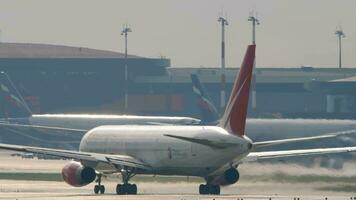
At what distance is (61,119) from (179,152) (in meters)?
80.9

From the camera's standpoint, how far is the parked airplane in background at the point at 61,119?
153625 millimetres

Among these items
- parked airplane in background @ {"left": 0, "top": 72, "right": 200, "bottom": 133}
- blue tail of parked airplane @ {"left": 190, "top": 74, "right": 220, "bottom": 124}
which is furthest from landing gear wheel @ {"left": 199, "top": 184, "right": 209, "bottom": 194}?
blue tail of parked airplane @ {"left": 190, "top": 74, "right": 220, "bottom": 124}

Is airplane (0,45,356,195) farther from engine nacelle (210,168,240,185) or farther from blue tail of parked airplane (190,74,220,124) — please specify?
blue tail of parked airplane (190,74,220,124)

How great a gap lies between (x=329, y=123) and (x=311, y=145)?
8.71m

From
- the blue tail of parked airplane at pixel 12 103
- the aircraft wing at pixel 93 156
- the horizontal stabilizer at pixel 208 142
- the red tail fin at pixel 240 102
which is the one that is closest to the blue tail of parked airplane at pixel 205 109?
the blue tail of parked airplane at pixel 12 103

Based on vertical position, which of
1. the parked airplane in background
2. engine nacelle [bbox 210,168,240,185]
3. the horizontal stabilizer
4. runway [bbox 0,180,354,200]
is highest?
the parked airplane in background

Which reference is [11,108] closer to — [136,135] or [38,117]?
[38,117]

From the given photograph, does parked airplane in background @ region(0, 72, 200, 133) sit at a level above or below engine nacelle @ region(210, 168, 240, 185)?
above

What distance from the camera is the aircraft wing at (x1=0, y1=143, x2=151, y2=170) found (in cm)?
7744

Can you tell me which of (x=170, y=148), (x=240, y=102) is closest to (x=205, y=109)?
(x=170, y=148)

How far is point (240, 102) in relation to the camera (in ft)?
259

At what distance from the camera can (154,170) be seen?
84000mm

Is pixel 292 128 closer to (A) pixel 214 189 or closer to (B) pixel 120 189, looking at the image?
(A) pixel 214 189

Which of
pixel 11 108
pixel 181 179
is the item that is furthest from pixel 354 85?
pixel 181 179
